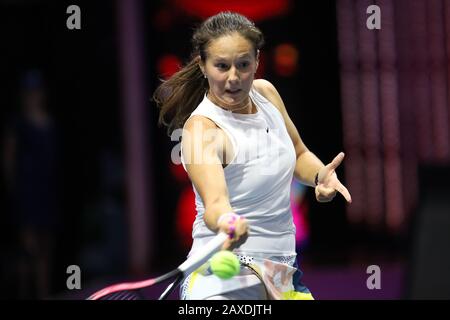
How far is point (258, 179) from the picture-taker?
321cm

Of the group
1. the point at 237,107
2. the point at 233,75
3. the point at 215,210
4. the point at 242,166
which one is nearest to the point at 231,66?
the point at 233,75

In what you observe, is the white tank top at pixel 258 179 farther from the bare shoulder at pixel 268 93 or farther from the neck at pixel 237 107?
the bare shoulder at pixel 268 93

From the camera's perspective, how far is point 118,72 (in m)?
7.74

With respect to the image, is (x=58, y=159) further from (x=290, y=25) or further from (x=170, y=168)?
(x=290, y=25)

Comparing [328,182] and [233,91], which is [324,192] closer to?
[328,182]

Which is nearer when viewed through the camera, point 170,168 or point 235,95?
point 235,95

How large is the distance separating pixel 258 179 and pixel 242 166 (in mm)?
62

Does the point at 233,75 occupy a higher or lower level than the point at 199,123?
higher

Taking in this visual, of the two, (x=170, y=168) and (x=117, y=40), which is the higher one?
(x=117, y=40)

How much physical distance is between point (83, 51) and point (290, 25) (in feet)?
4.73

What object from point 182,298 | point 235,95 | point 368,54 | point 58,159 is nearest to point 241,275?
point 182,298

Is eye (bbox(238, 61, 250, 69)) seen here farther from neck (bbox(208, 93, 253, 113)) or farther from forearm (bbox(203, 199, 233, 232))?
forearm (bbox(203, 199, 233, 232))

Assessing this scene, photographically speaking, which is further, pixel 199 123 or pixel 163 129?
pixel 163 129

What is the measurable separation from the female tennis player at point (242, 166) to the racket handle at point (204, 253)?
0.18 ft
